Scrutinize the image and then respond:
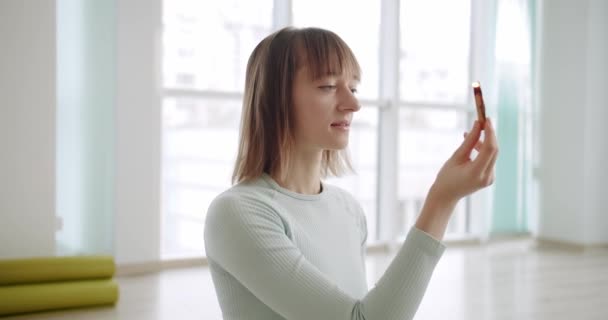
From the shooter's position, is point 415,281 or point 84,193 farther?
point 84,193

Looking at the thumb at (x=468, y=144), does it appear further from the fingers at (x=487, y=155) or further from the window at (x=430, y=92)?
the window at (x=430, y=92)

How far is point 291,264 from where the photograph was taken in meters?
0.91

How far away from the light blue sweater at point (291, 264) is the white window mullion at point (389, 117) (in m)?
4.29

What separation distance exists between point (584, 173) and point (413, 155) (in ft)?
5.13

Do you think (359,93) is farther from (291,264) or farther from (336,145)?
(291,264)

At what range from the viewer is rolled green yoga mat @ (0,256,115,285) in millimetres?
3137

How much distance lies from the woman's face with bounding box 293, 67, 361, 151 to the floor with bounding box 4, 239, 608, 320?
213cm

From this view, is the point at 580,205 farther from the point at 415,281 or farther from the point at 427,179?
the point at 415,281

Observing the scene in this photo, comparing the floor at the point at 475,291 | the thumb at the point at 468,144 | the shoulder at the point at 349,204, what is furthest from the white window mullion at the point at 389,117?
the thumb at the point at 468,144

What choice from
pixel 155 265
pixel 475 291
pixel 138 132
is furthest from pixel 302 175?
pixel 155 265

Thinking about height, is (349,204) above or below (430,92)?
below

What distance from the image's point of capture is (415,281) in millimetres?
876

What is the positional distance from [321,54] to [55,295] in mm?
2561

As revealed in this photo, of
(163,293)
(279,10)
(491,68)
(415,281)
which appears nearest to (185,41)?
(279,10)
